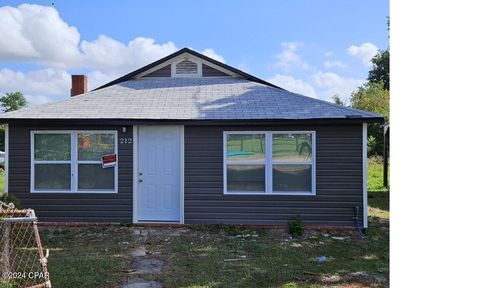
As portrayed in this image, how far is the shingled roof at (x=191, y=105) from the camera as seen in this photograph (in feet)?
29.7

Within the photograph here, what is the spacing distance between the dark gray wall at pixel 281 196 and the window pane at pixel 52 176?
8.77 ft

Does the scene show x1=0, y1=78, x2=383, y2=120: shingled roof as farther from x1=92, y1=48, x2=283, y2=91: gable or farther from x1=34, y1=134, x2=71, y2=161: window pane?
x1=92, y1=48, x2=283, y2=91: gable

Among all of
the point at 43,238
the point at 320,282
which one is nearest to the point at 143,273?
the point at 320,282

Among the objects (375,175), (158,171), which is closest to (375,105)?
(375,175)

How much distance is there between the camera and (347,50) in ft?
75.3

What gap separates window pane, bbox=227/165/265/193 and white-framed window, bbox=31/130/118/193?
2.56 meters

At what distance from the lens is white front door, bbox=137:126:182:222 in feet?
30.5

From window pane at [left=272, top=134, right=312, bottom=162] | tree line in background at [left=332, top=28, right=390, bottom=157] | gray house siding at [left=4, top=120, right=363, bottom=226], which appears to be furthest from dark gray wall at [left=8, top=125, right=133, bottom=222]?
tree line in background at [left=332, top=28, right=390, bottom=157]

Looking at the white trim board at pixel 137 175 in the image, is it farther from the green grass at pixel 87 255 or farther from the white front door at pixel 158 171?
the green grass at pixel 87 255

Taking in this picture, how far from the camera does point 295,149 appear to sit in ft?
29.8

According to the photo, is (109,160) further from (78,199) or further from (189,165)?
(189,165)

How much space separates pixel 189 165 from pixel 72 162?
8.42 feet
